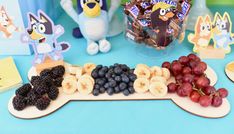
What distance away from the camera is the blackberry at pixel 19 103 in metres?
0.62

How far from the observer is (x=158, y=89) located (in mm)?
652

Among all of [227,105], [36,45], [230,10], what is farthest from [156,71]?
[230,10]

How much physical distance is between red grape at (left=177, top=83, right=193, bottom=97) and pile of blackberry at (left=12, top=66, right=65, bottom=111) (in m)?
0.27

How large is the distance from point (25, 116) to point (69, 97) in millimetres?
102

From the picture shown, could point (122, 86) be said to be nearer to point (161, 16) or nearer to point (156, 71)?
point (156, 71)

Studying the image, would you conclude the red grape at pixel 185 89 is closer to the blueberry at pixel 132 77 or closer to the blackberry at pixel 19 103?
the blueberry at pixel 132 77

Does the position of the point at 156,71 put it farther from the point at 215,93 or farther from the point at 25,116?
the point at 25,116

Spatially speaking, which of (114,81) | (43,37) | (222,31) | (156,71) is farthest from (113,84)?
(222,31)

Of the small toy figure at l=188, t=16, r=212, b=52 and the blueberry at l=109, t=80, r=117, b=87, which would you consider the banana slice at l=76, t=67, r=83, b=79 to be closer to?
the blueberry at l=109, t=80, r=117, b=87

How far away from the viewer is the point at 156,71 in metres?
0.68

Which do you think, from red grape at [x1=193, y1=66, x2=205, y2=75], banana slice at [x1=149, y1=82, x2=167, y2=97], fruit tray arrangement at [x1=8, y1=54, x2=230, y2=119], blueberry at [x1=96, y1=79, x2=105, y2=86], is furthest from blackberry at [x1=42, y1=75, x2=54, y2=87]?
red grape at [x1=193, y1=66, x2=205, y2=75]

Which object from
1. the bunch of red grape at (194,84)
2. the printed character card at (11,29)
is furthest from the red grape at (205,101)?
the printed character card at (11,29)

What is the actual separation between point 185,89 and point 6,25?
0.47 m

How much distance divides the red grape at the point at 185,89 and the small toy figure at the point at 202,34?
0.53ft
